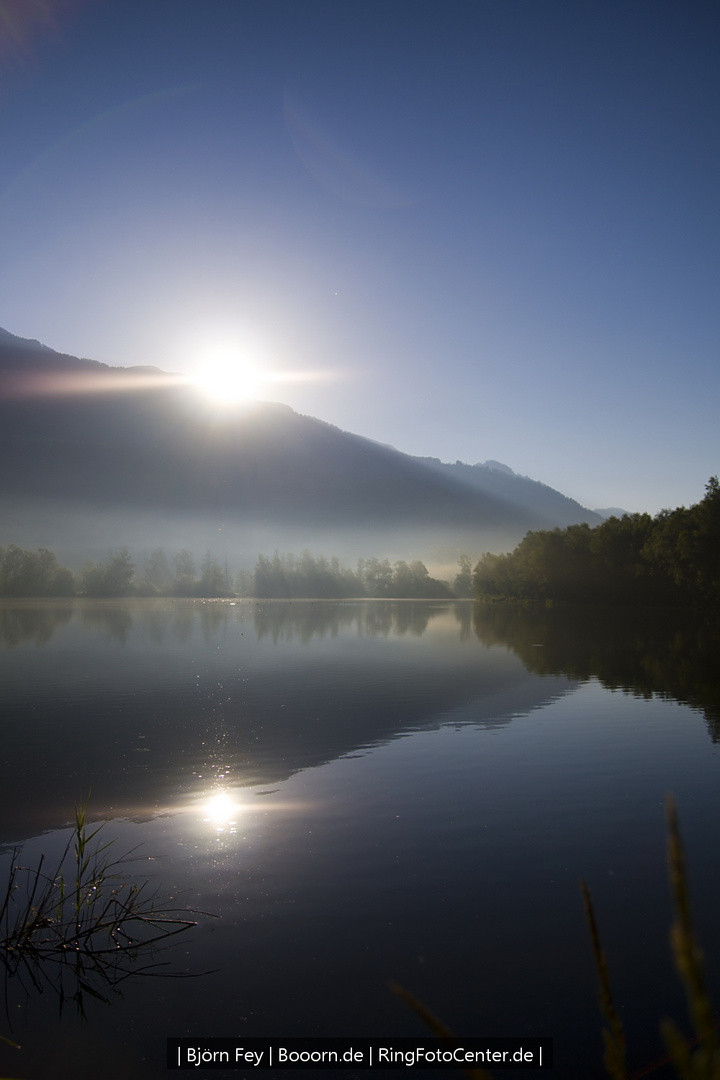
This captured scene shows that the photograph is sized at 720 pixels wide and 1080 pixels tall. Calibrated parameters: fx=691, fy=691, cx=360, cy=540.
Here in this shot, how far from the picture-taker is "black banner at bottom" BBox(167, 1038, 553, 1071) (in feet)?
27.5

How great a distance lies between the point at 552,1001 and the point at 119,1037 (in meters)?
5.65

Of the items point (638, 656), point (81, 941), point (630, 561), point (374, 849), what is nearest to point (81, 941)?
point (81, 941)

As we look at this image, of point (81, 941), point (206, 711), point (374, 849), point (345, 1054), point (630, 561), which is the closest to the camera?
point (345, 1054)

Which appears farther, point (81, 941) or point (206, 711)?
point (206, 711)

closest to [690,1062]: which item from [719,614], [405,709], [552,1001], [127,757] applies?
[552,1001]

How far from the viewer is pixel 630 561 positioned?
416ft

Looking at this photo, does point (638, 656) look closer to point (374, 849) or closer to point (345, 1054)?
point (374, 849)

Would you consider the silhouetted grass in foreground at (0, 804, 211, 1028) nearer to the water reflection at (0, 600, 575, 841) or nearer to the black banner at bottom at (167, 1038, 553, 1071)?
the black banner at bottom at (167, 1038, 553, 1071)

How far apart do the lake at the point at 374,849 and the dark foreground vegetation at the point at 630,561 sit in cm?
7140

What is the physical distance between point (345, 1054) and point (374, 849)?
5.86 m

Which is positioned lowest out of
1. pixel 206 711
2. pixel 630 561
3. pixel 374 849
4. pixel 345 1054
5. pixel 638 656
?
pixel 638 656

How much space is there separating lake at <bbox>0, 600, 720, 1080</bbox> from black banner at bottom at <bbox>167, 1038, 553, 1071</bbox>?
152mm

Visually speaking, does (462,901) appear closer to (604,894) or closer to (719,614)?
(604,894)

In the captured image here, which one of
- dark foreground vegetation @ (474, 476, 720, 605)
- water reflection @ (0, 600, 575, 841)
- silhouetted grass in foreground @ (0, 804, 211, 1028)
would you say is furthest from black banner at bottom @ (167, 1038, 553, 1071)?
dark foreground vegetation @ (474, 476, 720, 605)
